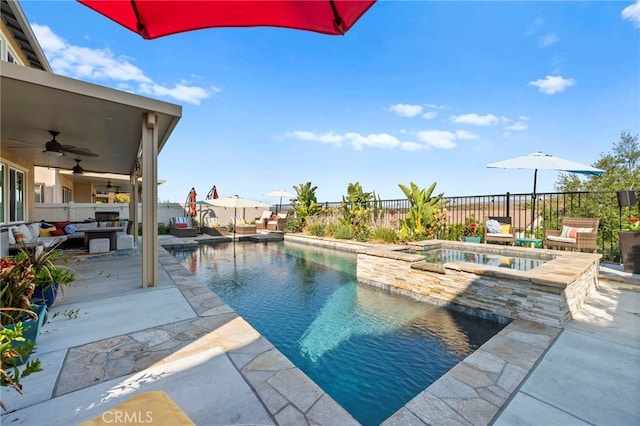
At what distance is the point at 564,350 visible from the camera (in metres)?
2.75

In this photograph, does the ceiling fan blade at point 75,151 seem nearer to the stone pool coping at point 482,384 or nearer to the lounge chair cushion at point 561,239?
the stone pool coping at point 482,384

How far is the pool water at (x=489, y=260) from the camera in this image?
4.80 meters

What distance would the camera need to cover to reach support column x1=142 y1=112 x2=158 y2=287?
4.48 meters

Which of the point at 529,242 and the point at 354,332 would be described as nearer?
the point at 354,332

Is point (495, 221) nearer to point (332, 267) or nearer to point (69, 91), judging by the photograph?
point (332, 267)

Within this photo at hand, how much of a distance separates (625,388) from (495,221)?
6.56m

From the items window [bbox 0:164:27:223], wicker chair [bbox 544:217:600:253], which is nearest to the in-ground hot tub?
wicker chair [bbox 544:217:600:253]

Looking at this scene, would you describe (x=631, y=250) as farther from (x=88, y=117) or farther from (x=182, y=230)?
(x=182, y=230)

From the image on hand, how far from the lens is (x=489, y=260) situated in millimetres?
5461

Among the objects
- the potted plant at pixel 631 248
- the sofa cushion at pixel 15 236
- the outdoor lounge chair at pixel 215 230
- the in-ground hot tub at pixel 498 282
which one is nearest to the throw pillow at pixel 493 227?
the in-ground hot tub at pixel 498 282

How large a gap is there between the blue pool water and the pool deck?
1.50ft

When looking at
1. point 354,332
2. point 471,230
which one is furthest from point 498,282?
point 471,230

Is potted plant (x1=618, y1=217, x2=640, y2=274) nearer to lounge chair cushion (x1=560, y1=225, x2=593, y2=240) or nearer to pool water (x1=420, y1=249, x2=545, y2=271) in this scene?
lounge chair cushion (x1=560, y1=225, x2=593, y2=240)
